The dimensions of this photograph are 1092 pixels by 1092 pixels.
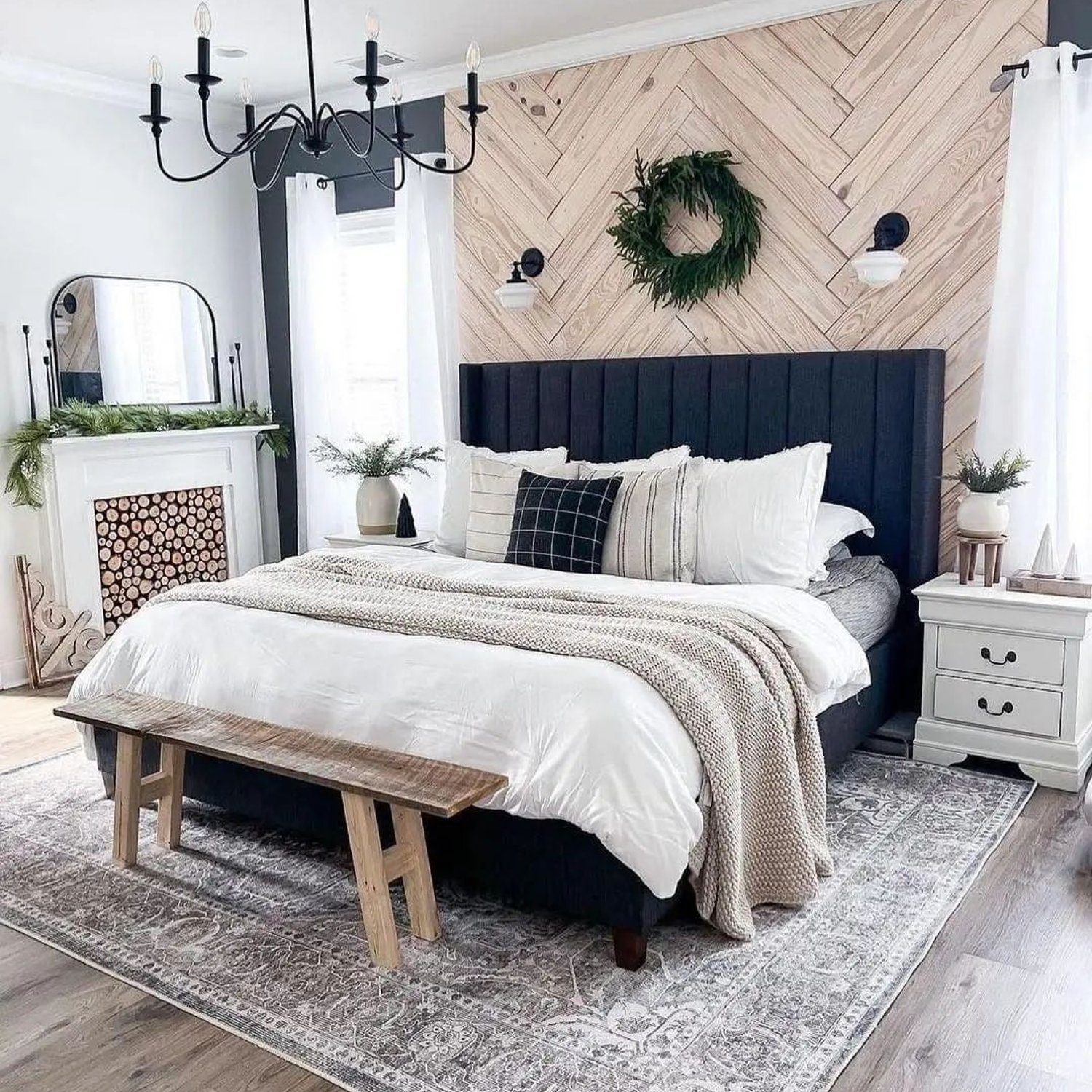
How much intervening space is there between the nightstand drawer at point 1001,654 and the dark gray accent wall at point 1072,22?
1966 millimetres

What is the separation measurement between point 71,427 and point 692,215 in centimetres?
289

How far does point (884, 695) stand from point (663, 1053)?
1964 mm

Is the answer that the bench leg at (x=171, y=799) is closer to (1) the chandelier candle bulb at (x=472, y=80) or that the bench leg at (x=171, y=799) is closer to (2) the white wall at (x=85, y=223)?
(1) the chandelier candle bulb at (x=472, y=80)

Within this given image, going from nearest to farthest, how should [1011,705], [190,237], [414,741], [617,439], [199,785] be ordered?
[414,741] < [199,785] < [1011,705] < [617,439] < [190,237]

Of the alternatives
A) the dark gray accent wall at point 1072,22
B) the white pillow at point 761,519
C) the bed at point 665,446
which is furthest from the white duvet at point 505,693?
the dark gray accent wall at point 1072,22

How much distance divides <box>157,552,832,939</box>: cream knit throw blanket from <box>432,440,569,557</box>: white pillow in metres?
1.07

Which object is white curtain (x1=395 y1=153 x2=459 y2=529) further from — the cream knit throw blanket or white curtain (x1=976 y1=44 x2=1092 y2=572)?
white curtain (x1=976 y1=44 x2=1092 y2=572)

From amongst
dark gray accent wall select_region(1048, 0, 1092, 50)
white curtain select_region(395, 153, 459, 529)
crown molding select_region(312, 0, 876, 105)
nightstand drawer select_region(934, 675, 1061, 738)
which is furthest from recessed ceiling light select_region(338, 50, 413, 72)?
nightstand drawer select_region(934, 675, 1061, 738)

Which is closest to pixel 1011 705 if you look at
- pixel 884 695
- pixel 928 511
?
pixel 884 695

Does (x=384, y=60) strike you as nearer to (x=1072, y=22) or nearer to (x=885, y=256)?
(x=885, y=256)

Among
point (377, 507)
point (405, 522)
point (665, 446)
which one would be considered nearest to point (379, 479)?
point (377, 507)

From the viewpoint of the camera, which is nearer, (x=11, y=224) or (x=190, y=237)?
(x=11, y=224)

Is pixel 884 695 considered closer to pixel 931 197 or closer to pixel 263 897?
pixel 931 197

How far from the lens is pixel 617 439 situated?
470cm
